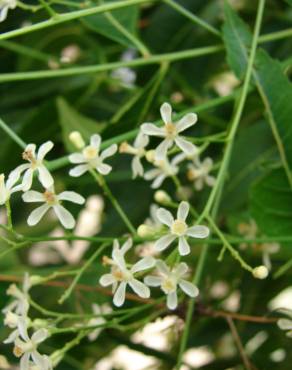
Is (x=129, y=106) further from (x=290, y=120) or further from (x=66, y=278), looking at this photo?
(x=66, y=278)

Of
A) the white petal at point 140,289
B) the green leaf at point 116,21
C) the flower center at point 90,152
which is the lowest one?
the white petal at point 140,289

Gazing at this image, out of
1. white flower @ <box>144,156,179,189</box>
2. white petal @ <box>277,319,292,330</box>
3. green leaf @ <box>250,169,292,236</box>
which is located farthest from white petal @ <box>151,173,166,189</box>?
white petal @ <box>277,319,292,330</box>

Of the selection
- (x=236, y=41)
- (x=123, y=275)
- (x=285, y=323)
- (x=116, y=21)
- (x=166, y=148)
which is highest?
(x=116, y=21)

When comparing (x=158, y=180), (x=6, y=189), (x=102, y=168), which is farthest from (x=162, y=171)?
(x=6, y=189)

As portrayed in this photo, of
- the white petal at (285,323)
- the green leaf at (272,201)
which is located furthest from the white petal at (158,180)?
the white petal at (285,323)

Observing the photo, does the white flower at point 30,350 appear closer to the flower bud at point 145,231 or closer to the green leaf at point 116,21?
the flower bud at point 145,231

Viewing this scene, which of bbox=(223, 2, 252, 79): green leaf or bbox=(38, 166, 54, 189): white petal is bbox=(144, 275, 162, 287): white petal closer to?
bbox=(38, 166, 54, 189): white petal

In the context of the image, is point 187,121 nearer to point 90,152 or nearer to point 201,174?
point 90,152
